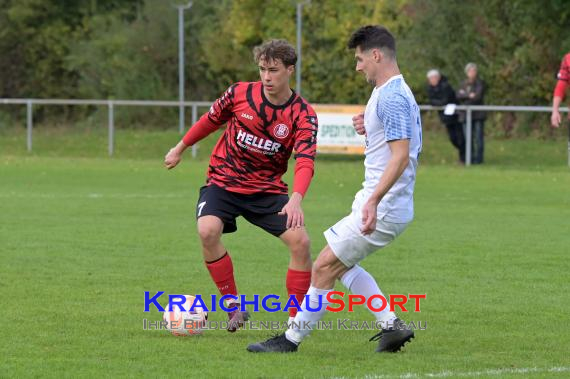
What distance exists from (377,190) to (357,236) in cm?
36

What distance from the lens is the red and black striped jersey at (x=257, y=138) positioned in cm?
762

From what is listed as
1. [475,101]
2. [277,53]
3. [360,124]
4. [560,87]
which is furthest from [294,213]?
[475,101]

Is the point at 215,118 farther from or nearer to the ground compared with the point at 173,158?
farther from the ground

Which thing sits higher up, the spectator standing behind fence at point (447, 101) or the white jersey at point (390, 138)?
the spectator standing behind fence at point (447, 101)

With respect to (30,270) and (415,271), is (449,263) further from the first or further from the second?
(30,270)

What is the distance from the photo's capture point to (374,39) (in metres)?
6.73

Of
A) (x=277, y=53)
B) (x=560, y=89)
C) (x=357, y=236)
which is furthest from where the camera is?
(x=560, y=89)

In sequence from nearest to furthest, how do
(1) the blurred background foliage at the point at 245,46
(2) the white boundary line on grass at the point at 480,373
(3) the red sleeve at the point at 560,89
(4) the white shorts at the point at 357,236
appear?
(2) the white boundary line on grass at the point at 480,373 < (4) the white shorts at the point at 357,236 < (3) the red sleeve at the point at 560,89 < (1) the blurred background foliage at the point at 245,46

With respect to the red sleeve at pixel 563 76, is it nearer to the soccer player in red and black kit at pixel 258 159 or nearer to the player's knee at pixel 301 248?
the soccer player in red and black kit at pixel 258 159

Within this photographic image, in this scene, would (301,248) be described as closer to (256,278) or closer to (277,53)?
(277,53)

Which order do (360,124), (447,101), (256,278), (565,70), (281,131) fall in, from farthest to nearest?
(447,101), (565,70), (256,278), (281,131), (360,124)

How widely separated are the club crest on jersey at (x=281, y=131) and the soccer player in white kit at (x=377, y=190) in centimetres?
69

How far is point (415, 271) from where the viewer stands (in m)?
10.6

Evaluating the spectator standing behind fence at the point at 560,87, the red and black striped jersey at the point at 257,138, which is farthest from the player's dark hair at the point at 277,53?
the spectator standing behind fence at the point at 560,87
